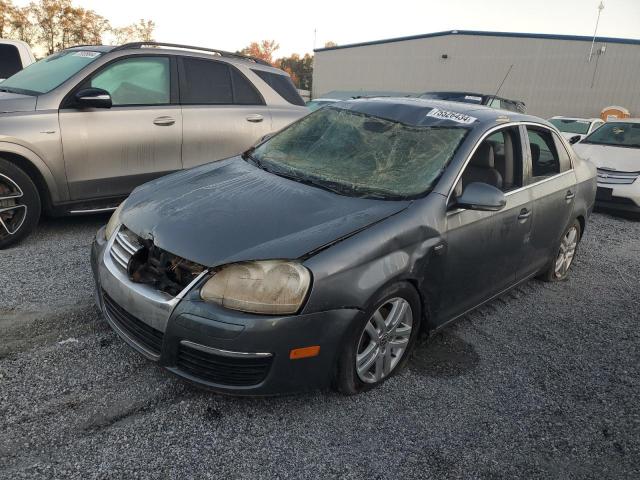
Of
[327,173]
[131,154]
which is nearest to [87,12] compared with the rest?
[131,154]

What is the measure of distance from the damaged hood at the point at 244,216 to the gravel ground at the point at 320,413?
79 centimetres

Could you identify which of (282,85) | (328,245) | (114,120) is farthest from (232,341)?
(282,85)

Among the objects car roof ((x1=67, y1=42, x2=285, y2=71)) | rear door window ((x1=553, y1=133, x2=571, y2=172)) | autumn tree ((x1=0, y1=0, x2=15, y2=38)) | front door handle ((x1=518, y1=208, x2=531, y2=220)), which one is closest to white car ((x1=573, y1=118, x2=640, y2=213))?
rear door window ((x1=553, y1=133, x2=571, y2=172))

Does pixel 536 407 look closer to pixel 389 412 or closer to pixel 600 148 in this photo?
pixel 389 412

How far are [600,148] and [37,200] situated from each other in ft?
29.1

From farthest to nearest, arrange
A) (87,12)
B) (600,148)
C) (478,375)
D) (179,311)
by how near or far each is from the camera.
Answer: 1. (87,12)
2. (600,148)
3. (478,375)
4. (179,311)

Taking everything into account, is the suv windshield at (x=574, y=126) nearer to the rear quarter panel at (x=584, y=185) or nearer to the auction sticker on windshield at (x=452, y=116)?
the rear quarter panel at (x=584, y=185)

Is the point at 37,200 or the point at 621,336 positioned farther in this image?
the point at 37,200

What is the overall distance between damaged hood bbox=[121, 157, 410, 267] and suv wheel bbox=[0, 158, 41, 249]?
63.5 inches

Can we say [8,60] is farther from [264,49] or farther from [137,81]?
[264,49]

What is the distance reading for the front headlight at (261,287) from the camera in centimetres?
224

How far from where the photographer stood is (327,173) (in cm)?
316

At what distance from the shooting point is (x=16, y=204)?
4.20 m

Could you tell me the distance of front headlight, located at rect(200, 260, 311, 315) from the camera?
7.35ft
